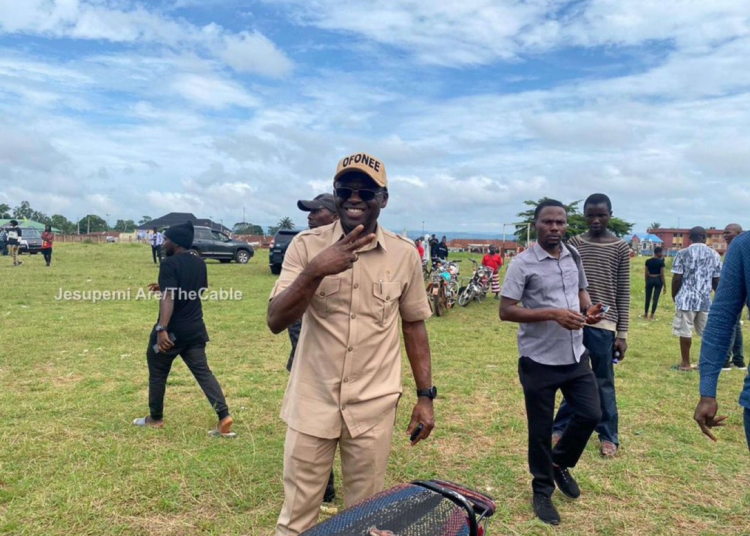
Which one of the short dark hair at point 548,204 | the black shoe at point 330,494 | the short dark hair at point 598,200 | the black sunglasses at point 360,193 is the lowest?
the black shoe at point 330,494

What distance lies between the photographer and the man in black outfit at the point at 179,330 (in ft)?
14.7

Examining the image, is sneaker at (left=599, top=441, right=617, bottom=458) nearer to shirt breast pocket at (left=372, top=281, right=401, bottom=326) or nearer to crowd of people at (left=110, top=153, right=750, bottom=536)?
crowd of people at (left=110, top=153, right=750, bottom=536)

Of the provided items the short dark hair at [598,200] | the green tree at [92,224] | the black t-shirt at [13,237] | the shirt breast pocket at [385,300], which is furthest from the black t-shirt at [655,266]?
the green tree at [92,224]

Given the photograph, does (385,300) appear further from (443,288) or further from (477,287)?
(477,287)

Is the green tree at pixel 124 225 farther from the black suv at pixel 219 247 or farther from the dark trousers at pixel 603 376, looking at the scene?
the dark trousers at pixel 603 376

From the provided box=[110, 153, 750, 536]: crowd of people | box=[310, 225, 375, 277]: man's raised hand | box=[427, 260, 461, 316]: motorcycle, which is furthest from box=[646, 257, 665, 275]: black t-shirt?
box=[310, 225, 375, 277]: man's raised hand

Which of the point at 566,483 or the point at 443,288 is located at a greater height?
the point at 443,288

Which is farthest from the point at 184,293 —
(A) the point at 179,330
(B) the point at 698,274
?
(B) the point at 698,274

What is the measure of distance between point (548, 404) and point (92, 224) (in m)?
100

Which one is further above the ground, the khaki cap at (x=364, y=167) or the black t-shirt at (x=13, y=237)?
the khaki cap at (x=364, y=167)

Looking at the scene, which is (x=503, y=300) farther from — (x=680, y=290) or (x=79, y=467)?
(x=680, y=290)

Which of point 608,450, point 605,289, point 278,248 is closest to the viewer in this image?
point 605,289

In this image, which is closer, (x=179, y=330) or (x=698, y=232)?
(x=179, y=330)

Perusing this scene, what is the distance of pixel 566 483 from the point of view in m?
3.61
